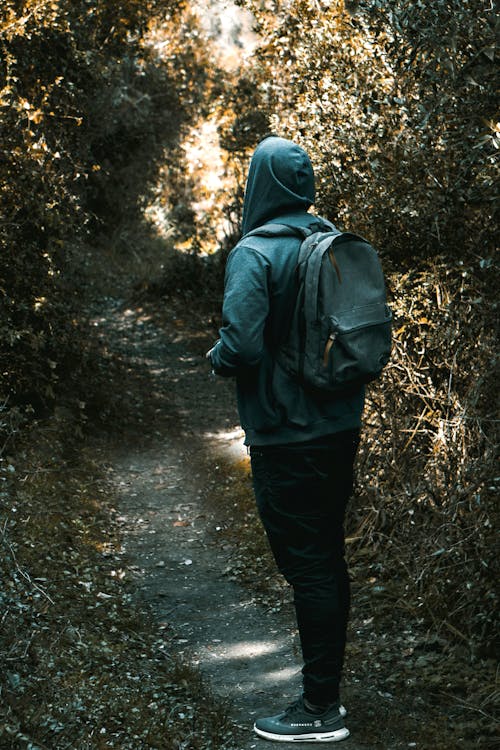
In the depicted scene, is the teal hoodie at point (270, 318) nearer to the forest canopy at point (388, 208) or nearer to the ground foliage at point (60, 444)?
the forest canopy at point (388, 208)

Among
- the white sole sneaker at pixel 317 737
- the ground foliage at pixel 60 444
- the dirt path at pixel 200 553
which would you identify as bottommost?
the dirt path at pixel 200 553

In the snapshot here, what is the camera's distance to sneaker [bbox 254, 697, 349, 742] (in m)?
3.88

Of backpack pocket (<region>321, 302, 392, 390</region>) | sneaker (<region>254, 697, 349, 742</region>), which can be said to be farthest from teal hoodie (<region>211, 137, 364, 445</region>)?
sneaker (<region>254, 697, 349, 742</region>)

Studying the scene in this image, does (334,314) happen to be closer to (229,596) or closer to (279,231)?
(279,231)

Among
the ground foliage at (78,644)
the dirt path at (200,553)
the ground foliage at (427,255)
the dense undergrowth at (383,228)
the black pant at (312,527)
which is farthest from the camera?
the dense undergrowth at (383,228)

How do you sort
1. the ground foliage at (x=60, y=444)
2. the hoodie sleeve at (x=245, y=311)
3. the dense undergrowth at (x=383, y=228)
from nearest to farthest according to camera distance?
the hoodie sleeve at (x=245, y=311) → the ground foliage at (x=60, y=444) → the dense undergrowth at (x=383, y=228)

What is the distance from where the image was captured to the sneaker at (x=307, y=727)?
3.88 m

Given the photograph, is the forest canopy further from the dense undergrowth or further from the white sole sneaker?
the white sole sneaker

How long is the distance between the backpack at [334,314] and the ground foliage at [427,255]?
106cm

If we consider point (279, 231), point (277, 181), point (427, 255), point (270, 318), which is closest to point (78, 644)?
point (270, 318)

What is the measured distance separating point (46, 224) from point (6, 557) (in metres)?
3.95

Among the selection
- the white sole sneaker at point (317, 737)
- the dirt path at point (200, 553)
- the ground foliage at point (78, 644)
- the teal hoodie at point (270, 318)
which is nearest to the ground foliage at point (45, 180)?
the ground foliage at point (78, 644)

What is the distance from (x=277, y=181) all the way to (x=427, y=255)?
7.72ft

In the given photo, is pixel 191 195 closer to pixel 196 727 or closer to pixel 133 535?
pixel 133 535
